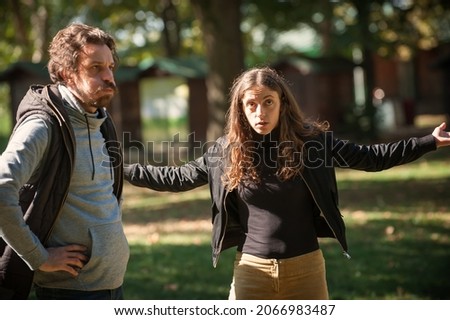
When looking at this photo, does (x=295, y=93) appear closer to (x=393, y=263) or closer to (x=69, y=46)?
(x=393, y=263)

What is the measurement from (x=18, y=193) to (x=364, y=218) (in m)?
9.05

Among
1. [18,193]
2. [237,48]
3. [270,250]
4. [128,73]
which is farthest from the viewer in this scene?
[128,73]

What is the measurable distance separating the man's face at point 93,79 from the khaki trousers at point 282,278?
1169mm

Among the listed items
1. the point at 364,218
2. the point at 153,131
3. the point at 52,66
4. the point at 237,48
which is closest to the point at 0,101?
the point at 153,131

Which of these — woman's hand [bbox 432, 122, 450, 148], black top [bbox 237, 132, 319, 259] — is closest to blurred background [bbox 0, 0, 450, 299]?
black top [bbox 237, 132, 319, 259]

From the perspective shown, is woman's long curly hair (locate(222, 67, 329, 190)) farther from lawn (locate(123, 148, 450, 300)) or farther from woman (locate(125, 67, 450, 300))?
lawn (locate(123, 148, 450, 300))

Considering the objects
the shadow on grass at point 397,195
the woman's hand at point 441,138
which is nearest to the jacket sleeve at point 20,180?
the woman's hand at point 441,138

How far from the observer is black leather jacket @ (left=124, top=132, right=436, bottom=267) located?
388cm

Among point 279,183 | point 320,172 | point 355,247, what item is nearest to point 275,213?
point 279,183

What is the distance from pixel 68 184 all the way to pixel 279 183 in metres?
1.15

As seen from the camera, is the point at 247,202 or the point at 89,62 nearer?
the point at 89,62

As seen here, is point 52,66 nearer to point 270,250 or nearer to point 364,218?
point 270,250

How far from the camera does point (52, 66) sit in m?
3.56
